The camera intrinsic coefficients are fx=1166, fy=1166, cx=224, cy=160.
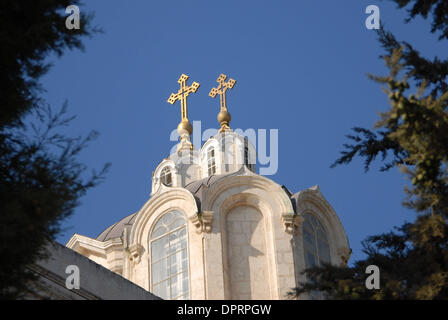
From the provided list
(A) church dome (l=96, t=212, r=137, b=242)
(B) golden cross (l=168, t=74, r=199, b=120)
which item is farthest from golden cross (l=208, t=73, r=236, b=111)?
(A) church dome (l=96, t=212, r=137, b=242)

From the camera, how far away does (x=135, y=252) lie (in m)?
36.8

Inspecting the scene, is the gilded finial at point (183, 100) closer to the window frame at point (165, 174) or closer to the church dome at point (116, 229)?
the window frame at point (165, 174)

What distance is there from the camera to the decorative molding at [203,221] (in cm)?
3534

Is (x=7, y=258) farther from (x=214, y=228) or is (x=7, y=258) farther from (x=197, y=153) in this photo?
→ (x=197, y=153)

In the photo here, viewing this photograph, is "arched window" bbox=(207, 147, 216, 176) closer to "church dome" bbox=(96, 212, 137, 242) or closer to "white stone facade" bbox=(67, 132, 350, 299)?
"white stone facade" bbox=(67, 132, 350, 299)

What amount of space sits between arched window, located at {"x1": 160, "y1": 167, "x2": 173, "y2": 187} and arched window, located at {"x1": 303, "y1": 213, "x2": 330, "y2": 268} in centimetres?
532

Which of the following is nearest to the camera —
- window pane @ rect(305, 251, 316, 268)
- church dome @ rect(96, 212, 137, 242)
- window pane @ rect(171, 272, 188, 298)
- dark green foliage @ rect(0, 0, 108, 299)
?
dark green foliage @ rect(0, 0, 108, 299)

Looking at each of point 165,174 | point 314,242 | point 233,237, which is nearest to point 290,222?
point 314,242

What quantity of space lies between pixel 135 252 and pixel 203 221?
2827mm

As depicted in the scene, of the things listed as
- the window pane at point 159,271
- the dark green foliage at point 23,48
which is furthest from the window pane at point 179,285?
the dark green foliage at point 23,48

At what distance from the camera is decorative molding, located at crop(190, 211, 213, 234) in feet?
116

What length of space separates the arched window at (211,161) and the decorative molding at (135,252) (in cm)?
392
